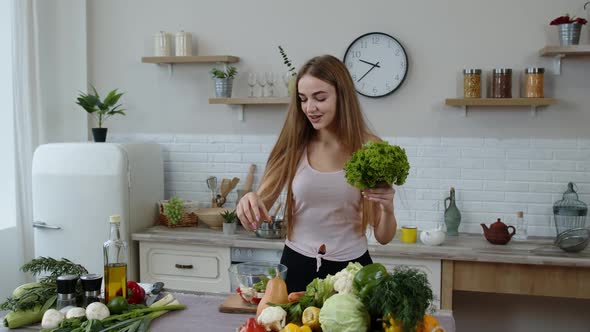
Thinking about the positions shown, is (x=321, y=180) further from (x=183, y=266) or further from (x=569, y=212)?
(x=569, y=212)

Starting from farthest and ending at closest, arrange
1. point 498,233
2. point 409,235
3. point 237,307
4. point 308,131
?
point 409,235
point 498,233
point 308,131
point 237,307

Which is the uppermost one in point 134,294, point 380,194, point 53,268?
point 380,194

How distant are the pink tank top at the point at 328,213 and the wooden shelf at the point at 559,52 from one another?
82.9 inches

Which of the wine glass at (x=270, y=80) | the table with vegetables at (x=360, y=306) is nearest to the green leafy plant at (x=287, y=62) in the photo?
the wine glass at (x=270, y=80)

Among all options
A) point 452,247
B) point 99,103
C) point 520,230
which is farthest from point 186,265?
point 520,230

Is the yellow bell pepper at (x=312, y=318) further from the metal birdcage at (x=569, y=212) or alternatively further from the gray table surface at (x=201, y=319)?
the metal birdcage at (x=569, y=212)

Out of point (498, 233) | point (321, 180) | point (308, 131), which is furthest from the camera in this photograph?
point (498, 233)

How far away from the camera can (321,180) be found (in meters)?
2.51

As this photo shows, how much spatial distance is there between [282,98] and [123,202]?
4.33 ft

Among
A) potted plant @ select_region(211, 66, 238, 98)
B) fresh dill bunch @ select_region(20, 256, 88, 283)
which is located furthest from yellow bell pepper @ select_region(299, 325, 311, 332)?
potted plant @ select_region(211, 66, 238, 98)

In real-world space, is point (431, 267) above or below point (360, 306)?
below

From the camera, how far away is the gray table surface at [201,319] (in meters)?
2.04

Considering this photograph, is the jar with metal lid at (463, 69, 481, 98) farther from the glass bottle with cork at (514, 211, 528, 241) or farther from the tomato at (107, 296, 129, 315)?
the tomato at (107, 296, 129, 315)

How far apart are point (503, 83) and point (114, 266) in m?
2.88
